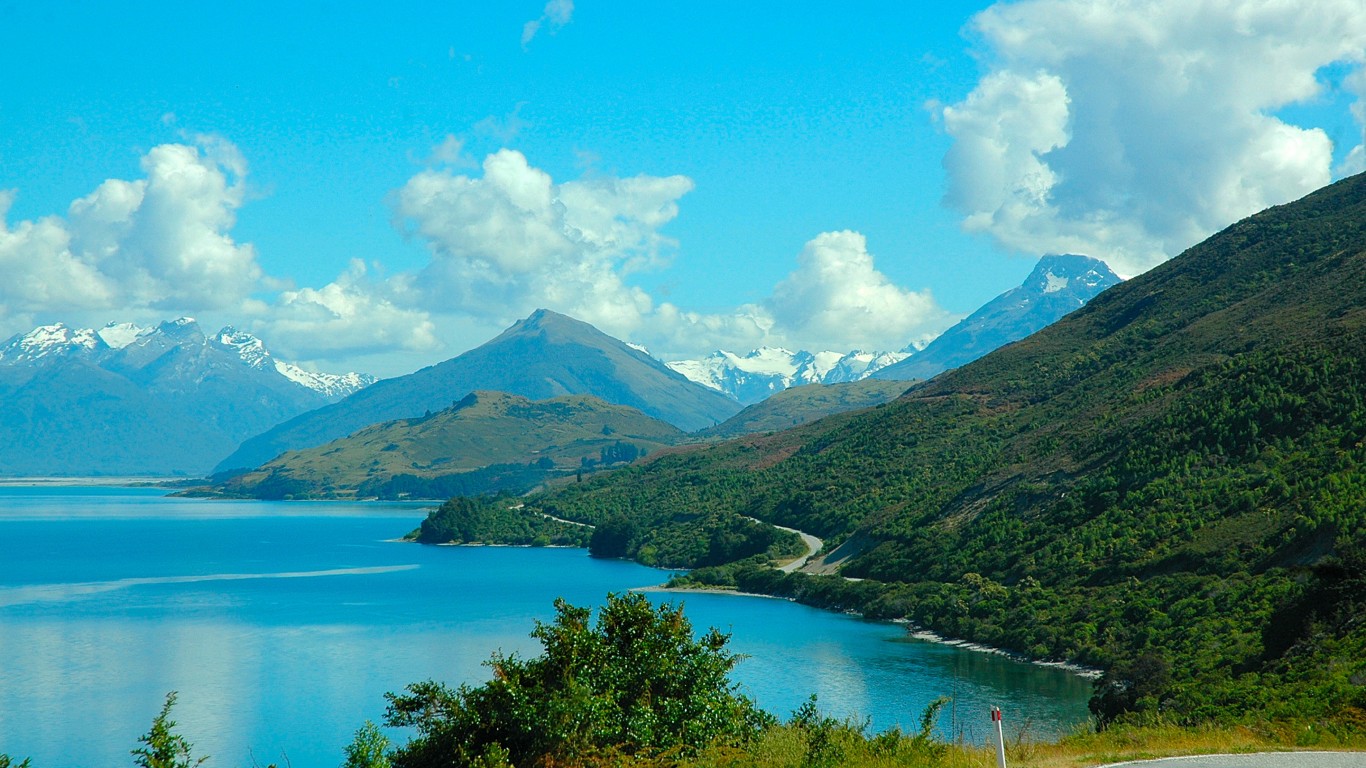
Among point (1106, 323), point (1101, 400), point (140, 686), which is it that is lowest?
point (140, 686)

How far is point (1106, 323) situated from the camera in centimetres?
15638

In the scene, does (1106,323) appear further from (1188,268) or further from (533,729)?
(533,729)

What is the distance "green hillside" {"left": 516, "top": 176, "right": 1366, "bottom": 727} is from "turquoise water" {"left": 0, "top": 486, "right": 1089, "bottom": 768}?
6529 mm

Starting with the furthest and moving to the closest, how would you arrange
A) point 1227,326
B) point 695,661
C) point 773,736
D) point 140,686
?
1. point 1227,326
2. point 140,686
3. point 695,661
4. point 773,736

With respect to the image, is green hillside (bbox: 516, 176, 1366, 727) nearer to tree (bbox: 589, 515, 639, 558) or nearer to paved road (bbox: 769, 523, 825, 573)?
paved road (bbox: 769, 523, 825, 573)

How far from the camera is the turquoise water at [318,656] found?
217 feet

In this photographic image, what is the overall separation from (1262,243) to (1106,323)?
866 inches

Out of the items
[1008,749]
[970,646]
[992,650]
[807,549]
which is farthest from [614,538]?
[1008,749]

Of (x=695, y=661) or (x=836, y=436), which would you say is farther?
(x=836, y=436)

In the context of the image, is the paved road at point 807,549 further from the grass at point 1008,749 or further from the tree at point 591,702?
the tree at point 591,702

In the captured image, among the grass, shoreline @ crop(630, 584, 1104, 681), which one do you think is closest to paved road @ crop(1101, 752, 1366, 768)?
the grass

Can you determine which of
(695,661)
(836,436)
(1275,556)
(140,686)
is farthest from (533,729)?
(836,436)

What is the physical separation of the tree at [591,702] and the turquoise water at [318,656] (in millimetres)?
7944

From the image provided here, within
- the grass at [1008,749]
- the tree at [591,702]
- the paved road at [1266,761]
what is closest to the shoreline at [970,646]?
the tree at [591,702]
